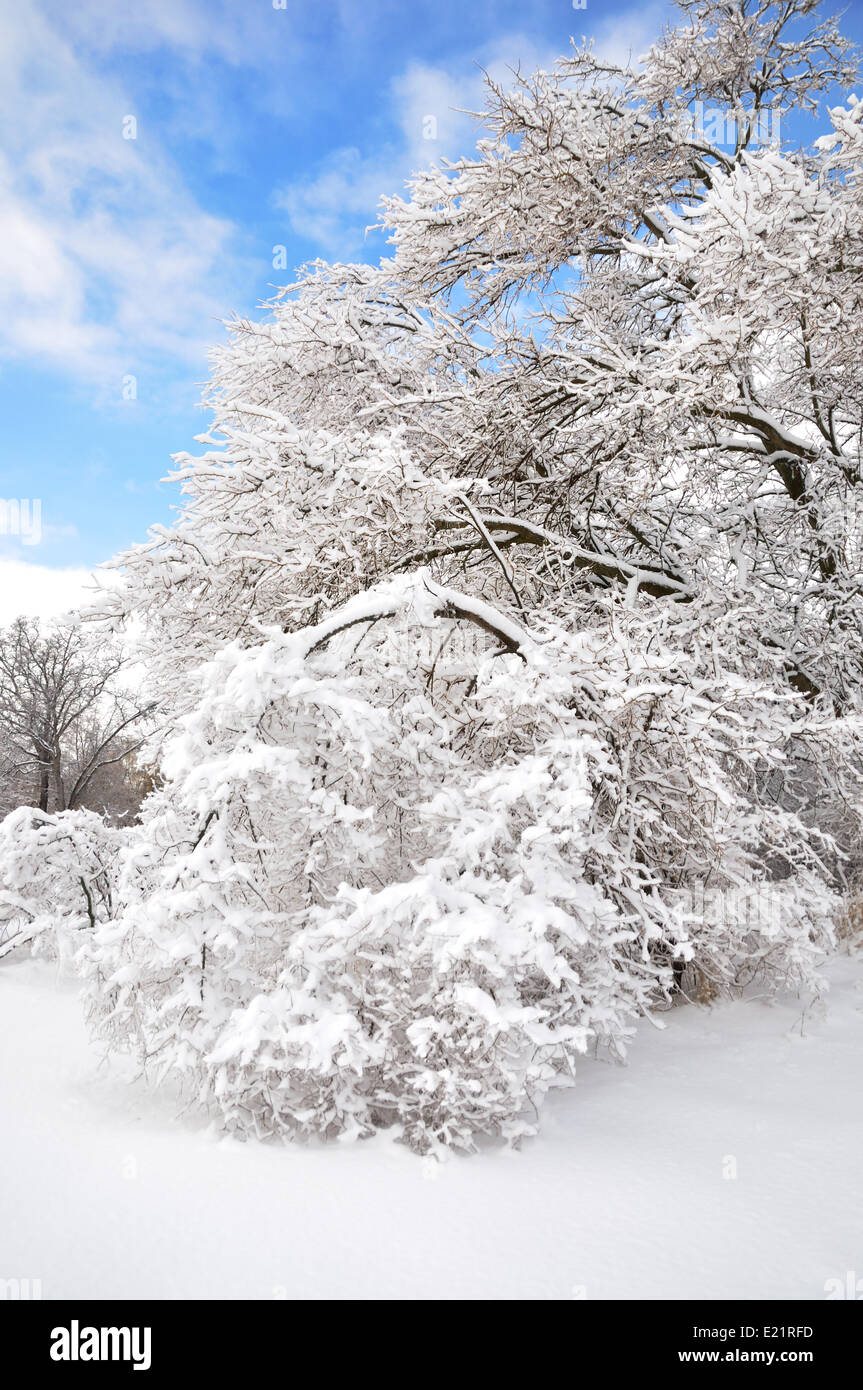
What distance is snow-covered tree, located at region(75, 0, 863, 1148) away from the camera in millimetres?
3688

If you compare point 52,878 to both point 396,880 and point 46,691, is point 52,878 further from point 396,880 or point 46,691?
point 46,691

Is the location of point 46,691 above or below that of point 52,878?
above

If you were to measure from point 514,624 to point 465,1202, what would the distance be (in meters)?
2.94

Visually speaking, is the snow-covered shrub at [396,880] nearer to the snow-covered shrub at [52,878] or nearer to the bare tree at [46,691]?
the snow-covered shrub at [52,878]

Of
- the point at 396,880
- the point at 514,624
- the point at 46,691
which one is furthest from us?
the point at 46,691

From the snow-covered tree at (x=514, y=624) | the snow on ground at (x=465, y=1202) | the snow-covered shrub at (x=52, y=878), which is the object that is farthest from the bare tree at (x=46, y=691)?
the snow on ground at (x=465, y=1202)

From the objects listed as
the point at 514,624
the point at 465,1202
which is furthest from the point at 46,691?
the point at 465,1202

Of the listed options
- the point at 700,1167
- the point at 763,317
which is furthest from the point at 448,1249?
the point at 763,317

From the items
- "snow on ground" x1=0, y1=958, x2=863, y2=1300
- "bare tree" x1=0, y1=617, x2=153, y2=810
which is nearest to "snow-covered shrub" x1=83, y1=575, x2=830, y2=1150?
"snow on ground" x1=0, y1=958, x2=863, y2=1300

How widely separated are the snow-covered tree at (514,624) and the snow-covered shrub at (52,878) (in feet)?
11.9

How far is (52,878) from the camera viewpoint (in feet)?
31.7

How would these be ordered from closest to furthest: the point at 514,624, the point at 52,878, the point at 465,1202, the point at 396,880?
the point at 465,1202, the point at 396,880, the point at 514,624, the point at 52,878

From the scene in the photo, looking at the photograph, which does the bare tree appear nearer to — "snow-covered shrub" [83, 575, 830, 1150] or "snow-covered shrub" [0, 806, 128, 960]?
"snow-covered shrub" [0, 806, 128, 960]

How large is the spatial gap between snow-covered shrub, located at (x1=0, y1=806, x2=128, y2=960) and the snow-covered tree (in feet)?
11.9
